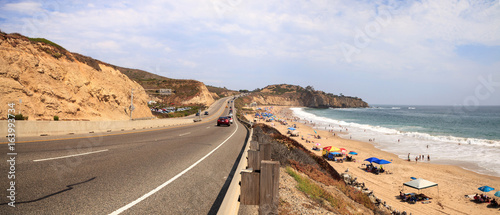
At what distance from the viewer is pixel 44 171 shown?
18.8 feet

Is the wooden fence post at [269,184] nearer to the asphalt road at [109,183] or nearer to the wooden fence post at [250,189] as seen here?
the wooden fence post at [250,189]

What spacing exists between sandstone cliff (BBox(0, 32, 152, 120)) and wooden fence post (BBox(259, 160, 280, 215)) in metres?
22.3

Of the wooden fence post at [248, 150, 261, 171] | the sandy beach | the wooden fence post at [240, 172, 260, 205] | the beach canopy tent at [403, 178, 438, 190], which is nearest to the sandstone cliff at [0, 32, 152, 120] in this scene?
the wooden fence post at [248, 150, 261, 171]

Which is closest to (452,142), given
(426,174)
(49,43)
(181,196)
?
(426,174)

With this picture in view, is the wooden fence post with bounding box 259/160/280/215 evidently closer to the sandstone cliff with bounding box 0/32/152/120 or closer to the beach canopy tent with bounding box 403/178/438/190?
the beach canopy tent with bounding box 403/178/438/190

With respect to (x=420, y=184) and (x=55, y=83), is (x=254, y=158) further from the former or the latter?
(x=55, y=83)

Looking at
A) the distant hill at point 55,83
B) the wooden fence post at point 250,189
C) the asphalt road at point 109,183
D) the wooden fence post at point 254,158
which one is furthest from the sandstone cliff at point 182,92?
the wooden fence post at point 250,189

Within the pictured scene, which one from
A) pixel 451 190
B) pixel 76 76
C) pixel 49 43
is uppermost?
pixel 49 43

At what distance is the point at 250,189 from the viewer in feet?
10.6

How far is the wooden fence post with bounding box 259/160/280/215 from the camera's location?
3071mm

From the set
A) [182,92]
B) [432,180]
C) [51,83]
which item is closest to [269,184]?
[432,180]

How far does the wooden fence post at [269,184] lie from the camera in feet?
10.1

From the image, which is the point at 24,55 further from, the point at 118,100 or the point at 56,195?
the point at 56,195

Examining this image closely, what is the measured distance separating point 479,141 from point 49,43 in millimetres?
66927
